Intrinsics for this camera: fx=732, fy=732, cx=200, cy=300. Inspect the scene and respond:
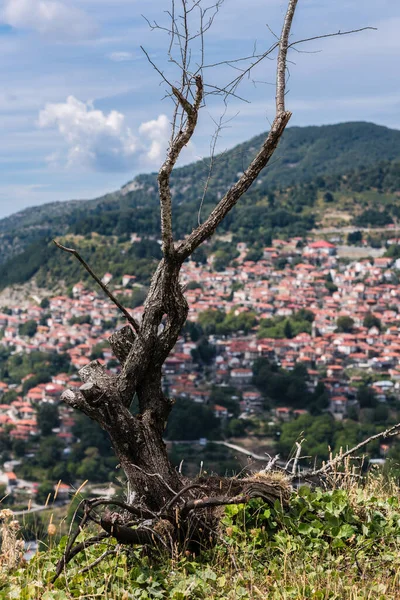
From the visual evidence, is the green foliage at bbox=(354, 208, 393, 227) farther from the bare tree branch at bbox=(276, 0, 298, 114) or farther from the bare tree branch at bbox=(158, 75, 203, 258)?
the bare tree branch at bbox=(158, 75, 203, 258)

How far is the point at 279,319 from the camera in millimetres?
63312

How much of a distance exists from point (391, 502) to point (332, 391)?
4605cm

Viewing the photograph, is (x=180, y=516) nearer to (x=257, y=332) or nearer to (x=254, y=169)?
(x=254, y=169)

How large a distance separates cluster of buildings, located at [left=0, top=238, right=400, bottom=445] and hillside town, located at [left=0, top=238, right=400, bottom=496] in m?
0.10

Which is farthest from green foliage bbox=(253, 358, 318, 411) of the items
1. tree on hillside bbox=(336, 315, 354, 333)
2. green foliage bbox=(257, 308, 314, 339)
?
tree on hillside bbox=(336, 315, 354, 333)

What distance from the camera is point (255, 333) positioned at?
6309 centimetres

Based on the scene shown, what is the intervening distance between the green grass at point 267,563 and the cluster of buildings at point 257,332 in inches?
1622

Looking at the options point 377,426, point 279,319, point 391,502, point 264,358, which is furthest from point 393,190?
point 391,502

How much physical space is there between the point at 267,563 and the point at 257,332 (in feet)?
198

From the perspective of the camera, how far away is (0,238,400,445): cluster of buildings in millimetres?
50719

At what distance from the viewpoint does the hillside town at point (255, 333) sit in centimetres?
5009

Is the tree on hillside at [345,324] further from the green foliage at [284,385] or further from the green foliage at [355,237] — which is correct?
the green foliage at [355,237]

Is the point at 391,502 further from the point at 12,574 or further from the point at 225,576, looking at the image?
the point at 12,574

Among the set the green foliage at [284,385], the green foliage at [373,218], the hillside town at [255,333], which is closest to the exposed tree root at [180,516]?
the hillside town at [255,333]
